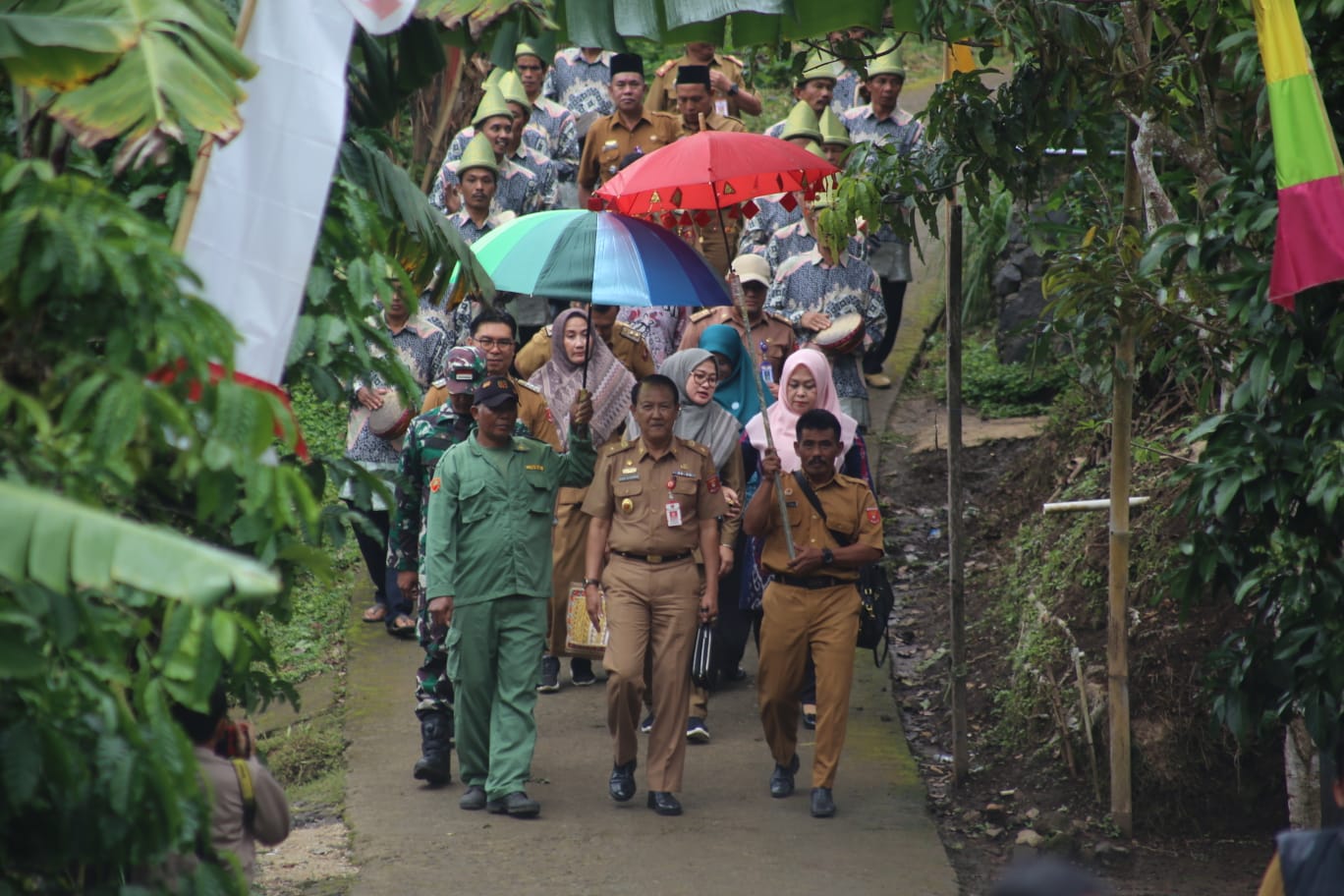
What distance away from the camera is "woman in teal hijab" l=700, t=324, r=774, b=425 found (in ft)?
30.8

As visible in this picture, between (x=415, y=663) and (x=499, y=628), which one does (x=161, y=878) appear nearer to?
(x=499, y=628)

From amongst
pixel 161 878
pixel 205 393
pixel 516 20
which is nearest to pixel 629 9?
pixel 516 20

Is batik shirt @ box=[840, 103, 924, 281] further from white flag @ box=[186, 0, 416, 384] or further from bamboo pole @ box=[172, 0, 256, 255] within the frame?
bamboo pole @ box=[172, 0, 256, 255]

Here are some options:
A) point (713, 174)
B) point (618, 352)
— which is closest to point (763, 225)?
point (618, 352)

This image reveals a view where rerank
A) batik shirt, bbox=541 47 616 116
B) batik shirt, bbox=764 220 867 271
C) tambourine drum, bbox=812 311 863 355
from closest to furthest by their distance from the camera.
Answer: tambourine drum, bbox=812 311 863 355
batik shirt, bbox=764 220 867 271
batik shirt, bbox=541 47 616 116

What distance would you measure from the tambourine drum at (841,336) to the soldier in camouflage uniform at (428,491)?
261 centimetres

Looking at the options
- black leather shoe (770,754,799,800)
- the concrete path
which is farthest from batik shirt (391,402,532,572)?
black leather shoe (770,754,799,800)

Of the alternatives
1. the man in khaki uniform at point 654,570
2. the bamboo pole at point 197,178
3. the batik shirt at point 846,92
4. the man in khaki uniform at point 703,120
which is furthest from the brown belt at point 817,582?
the batik shirt at point 846,92

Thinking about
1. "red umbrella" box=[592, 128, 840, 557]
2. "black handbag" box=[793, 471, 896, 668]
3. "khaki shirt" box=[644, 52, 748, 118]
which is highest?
"khaki shirt" box=[644, 52, 748, 118]

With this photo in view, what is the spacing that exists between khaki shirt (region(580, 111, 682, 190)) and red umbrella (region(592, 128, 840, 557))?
361cm

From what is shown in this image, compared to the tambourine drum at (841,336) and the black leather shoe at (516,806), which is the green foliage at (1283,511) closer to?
the black leather shoe at (516,806)

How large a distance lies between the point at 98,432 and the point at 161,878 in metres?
1.16

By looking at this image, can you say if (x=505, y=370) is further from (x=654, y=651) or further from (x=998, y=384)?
(x=998, y=384)

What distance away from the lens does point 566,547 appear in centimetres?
927
